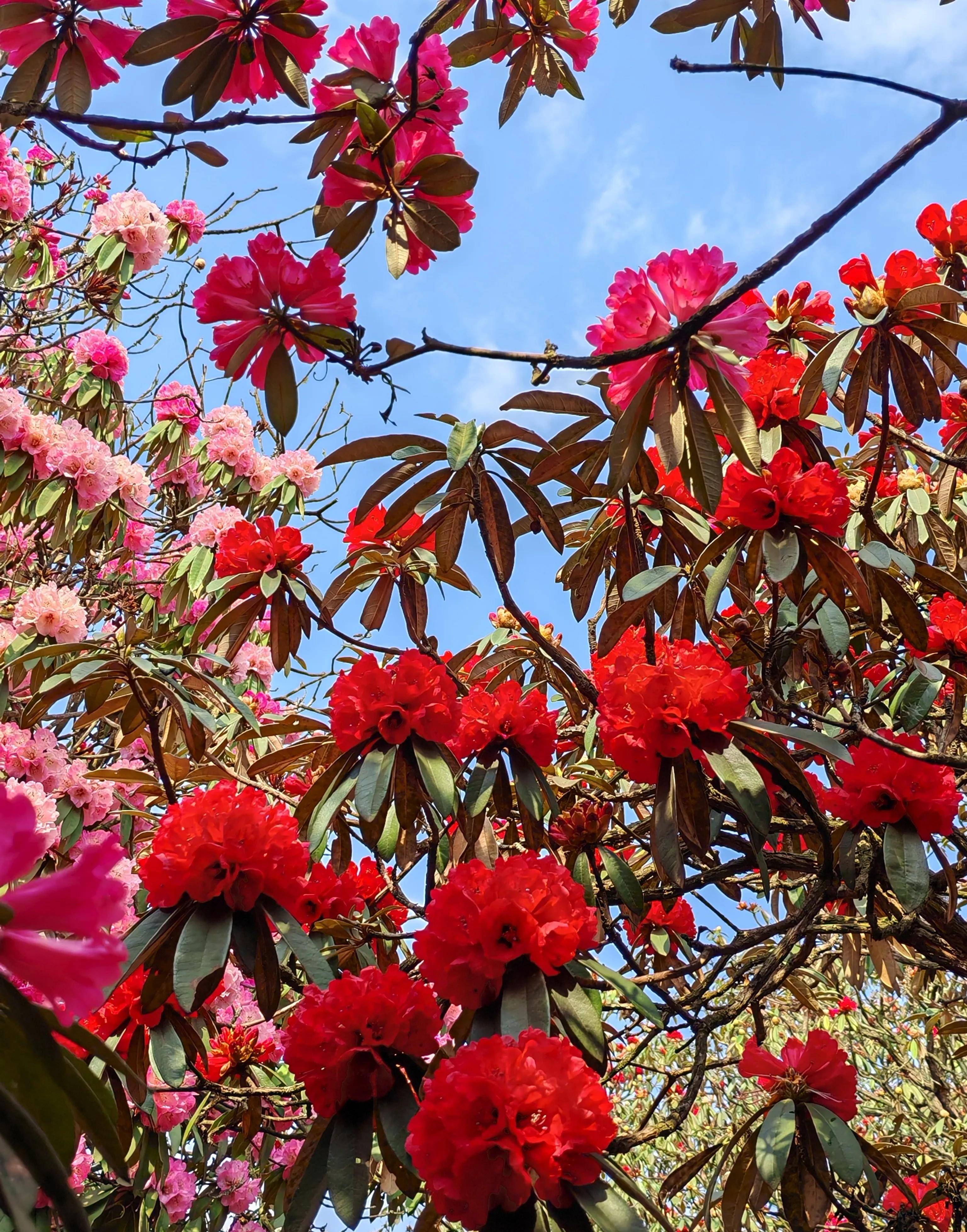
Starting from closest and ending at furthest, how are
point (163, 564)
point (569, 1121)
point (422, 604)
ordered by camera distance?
point (569, 1121) → point (422, 604) → point (163, 564)

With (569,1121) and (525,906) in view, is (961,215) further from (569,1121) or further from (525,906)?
(569,1121)

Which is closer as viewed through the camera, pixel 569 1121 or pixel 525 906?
pixel 569 1121

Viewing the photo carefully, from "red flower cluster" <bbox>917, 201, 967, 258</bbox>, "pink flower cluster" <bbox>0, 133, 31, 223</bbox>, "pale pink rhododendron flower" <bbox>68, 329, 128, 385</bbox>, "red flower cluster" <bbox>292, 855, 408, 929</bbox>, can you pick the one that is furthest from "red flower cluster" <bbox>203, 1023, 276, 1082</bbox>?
"pink flower cluster" <bbox>0, 133, 31, 223</bbox>

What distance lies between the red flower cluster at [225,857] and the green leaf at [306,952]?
0.17 feet

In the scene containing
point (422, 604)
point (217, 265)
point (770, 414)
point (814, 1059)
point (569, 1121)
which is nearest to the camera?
point (569, 1121)

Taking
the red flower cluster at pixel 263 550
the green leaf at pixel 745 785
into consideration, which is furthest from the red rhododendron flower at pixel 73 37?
the green leaf at pixel 745 785

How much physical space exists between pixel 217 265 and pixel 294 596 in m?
0.74

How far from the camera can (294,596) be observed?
6.01ft

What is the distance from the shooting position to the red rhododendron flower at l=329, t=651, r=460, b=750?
1356 mm

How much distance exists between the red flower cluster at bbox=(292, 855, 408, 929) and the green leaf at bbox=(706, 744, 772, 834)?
2.03ft

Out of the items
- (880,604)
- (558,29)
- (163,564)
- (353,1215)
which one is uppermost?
(163,564)

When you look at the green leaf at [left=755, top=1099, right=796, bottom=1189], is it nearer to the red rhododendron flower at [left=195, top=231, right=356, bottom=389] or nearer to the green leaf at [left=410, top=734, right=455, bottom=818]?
the green leaf at [left=410, top=734, right=455, bottom=818]

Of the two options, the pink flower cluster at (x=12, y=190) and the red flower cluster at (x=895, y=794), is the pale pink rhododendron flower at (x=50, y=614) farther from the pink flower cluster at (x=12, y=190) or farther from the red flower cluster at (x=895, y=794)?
the red flower cluster at (x=895, y=794)

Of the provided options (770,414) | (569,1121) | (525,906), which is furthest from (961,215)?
(569,1121)
